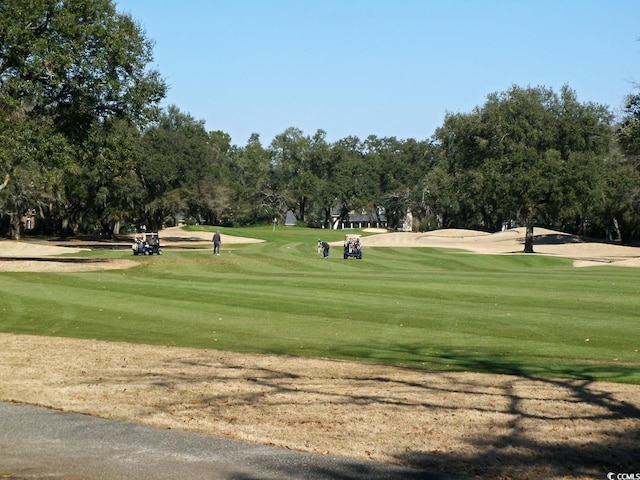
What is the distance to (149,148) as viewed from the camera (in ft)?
276

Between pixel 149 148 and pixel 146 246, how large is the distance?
90.4ft

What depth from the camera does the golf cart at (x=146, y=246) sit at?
5808 cm

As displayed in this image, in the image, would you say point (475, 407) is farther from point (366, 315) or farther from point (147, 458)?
point (366, 315)

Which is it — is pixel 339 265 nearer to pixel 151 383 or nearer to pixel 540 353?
pixel 540 353

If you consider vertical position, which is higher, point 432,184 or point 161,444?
point 432,184

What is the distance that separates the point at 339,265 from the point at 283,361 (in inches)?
1288

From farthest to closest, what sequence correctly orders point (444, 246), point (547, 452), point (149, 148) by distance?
point (149, 148) < point (444, 246) < point (547, 452)

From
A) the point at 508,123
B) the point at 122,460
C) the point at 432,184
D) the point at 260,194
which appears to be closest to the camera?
the point at 122,460

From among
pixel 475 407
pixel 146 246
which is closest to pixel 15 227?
pixel 146 246

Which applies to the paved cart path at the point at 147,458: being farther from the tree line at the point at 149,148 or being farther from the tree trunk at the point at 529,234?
the tree trunk at the point at 529,234

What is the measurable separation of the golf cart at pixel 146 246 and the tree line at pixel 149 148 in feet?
18.8

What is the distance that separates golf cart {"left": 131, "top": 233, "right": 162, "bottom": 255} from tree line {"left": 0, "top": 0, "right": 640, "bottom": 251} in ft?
18.8

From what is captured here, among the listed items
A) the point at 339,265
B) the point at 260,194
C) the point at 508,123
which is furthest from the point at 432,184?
the point at 260,194

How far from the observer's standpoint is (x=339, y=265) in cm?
4772
